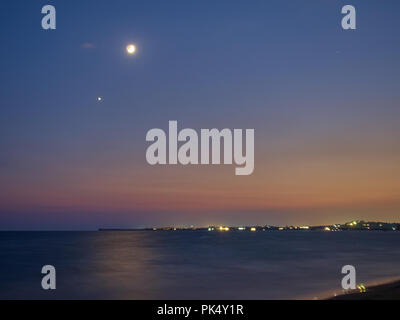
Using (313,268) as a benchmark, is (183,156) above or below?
above

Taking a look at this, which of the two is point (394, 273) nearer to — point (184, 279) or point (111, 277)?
point (184, 279)

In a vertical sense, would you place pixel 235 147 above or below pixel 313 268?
above

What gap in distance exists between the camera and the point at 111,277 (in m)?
34.1
